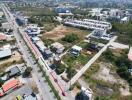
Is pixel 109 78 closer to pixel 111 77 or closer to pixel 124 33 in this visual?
pixel 111 77

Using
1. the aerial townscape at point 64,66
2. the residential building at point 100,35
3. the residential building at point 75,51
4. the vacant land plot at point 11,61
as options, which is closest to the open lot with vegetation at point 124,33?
the aerial townscape at point 64,66

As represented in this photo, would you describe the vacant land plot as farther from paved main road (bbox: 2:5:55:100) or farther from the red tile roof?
the red tile roof

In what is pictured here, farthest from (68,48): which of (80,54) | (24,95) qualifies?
(24,95)

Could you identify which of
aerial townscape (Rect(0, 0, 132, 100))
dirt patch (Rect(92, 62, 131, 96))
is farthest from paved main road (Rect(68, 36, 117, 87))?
dirt patch (Rect(92, 62, 131, 96))

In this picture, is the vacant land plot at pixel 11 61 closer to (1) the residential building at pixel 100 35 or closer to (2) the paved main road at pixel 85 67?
(2) the paved main road at pixel 85 67

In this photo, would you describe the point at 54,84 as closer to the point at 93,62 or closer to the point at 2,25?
the point at 93,62

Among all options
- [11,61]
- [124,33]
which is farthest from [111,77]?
[124,33]
